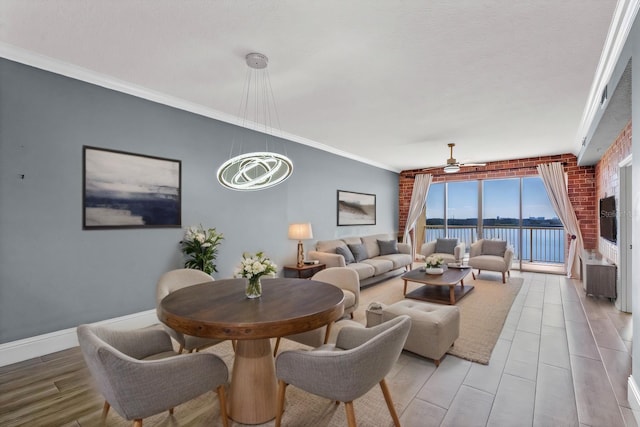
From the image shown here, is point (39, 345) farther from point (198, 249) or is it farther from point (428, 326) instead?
point (428, 326)

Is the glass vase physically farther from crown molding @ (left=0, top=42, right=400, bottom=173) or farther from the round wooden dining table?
crown molding @ (left=0, top=42, right=400, bottom=173)

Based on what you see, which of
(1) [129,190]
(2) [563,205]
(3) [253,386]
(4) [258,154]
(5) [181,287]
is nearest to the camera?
(3) [253,386]

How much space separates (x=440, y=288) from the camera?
4.95 meters

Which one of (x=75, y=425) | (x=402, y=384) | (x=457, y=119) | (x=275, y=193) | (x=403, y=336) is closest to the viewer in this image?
(x=403, y=336)

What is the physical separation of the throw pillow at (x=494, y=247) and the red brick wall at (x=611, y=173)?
153cm

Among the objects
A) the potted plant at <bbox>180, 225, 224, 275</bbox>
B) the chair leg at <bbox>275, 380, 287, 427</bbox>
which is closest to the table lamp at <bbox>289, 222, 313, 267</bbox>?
the potted plant at <bbox>180, 225, 224, 275</bbox>

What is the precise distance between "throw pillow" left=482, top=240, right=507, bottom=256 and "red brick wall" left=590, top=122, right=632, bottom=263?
5.04ft

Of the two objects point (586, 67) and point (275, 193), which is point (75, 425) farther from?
point (586, 67)

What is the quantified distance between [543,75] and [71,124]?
4.58 m

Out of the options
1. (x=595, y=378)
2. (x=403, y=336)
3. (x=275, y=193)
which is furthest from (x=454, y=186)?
(x=403, y=336)

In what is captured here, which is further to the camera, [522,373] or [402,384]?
[522,373]

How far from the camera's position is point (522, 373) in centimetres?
249

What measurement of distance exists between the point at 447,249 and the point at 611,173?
3026 mm

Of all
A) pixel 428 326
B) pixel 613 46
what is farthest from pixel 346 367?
pixel 613 46
